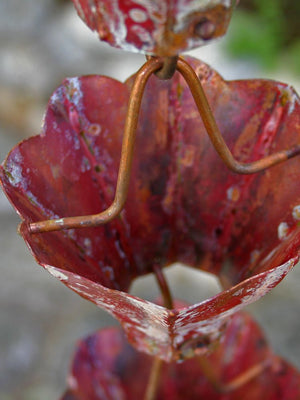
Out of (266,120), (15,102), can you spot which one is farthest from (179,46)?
(15,102)

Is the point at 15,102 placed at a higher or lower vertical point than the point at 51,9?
lower

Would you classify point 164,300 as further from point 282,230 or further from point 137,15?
point 137,15

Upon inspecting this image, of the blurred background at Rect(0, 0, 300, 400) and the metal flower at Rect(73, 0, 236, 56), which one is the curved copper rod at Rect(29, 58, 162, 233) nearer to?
the metal flower at Rect(73, 0, 236, 56)

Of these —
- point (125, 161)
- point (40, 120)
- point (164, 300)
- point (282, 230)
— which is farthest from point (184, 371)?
point (40, 120)

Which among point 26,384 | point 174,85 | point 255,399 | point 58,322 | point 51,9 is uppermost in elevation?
point 51,9

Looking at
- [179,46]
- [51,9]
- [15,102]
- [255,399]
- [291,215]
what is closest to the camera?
[179,46]

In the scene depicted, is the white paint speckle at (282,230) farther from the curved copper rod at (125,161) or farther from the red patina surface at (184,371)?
the red patina surface at (184,371)

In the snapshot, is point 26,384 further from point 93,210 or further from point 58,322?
point 93,210
